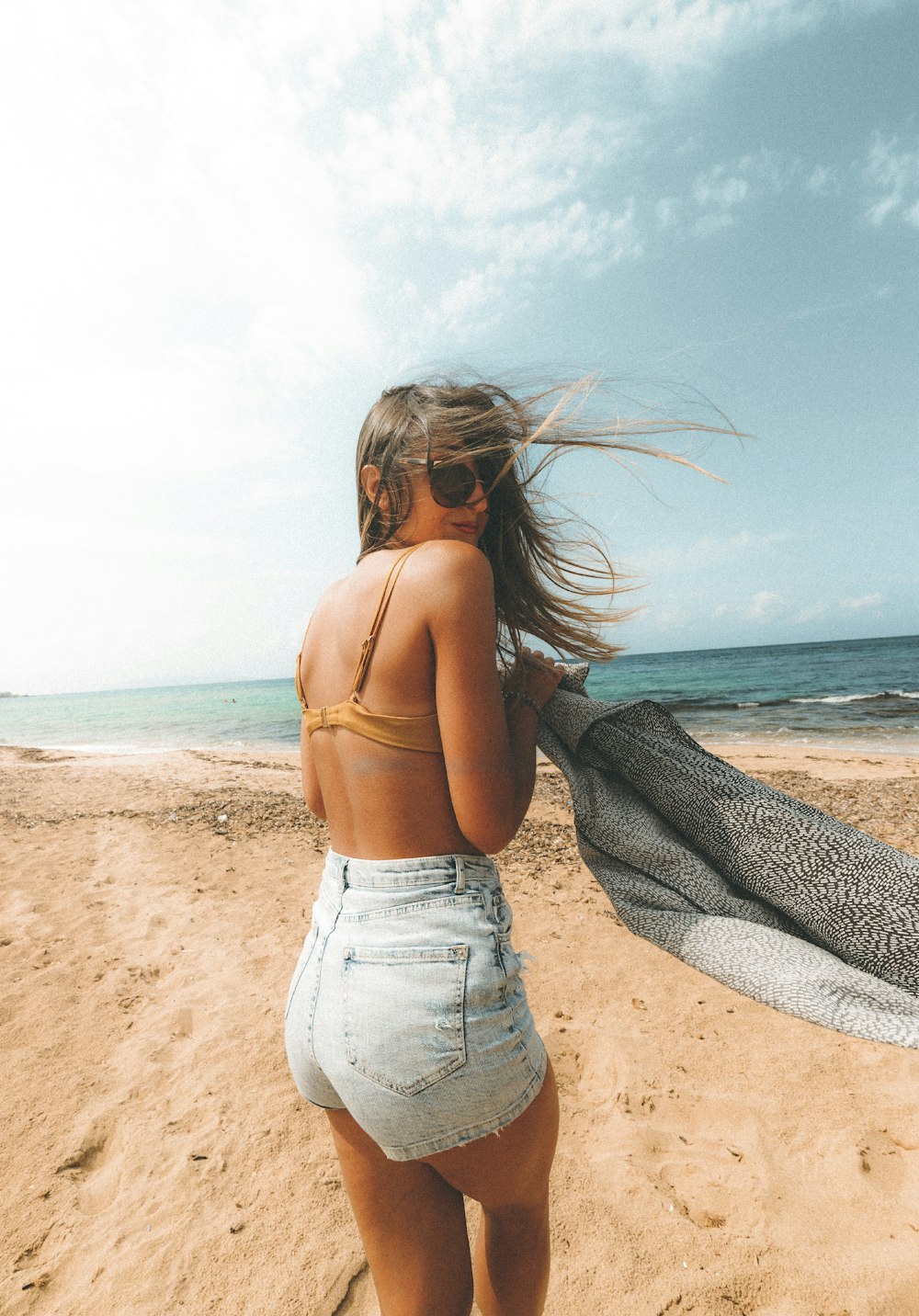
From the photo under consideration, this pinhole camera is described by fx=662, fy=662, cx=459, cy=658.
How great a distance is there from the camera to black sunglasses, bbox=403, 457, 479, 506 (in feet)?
4.76

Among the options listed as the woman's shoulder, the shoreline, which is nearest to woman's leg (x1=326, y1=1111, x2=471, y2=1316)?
the woman's shoulder

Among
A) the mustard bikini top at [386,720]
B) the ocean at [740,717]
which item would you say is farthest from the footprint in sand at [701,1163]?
the ocean at [740,717]

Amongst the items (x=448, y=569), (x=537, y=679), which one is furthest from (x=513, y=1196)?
(x=448, y=569)

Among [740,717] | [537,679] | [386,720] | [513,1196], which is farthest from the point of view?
[740,717]

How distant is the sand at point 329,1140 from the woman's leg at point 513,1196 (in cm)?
97

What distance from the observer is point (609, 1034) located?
11.5 feet

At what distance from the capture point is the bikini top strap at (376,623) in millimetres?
1281

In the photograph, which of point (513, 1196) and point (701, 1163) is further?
point (701, 1163)

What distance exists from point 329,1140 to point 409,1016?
2.43 m

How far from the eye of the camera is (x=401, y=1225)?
55.6 inches

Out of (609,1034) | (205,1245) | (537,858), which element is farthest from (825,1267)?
(537,858)

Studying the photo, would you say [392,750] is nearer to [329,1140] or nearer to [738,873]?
[738,873]

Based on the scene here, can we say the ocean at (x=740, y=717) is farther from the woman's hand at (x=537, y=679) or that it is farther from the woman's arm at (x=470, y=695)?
the woman's arm at (x=470, y=695)

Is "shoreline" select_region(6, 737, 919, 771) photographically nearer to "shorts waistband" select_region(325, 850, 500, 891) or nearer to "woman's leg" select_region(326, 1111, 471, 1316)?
"woman's leg" select_region(326, 1111, 471, 1316)
